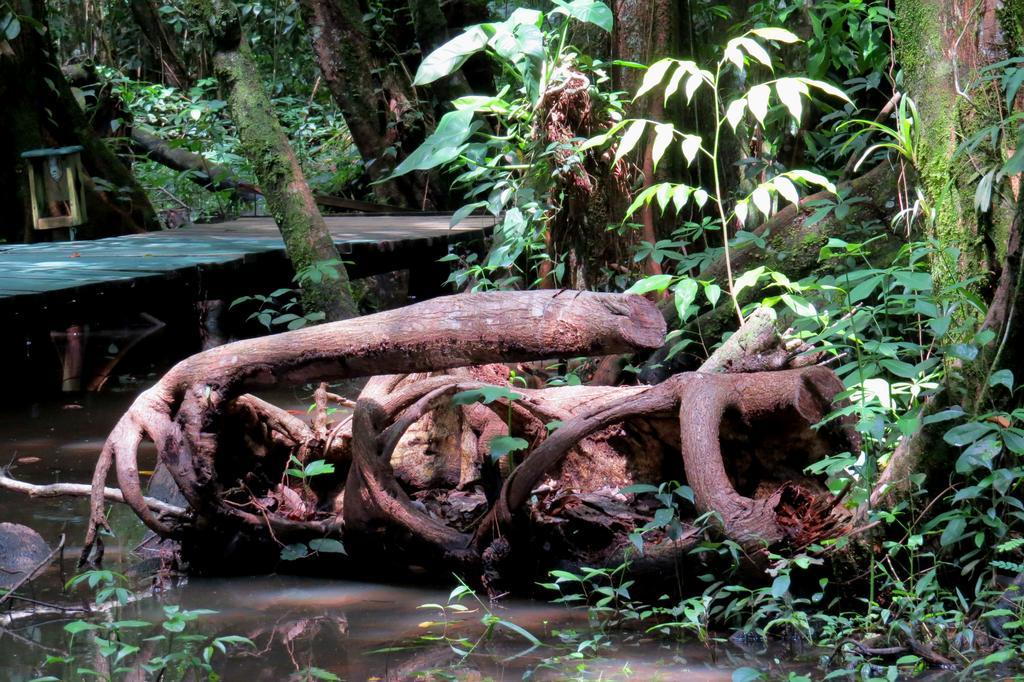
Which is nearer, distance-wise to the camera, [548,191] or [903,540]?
[903,540]

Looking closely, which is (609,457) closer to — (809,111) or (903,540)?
(903,540)

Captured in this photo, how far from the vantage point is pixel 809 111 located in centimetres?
661

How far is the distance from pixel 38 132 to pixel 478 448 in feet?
24.4

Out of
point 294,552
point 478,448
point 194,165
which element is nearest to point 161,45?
point 194,165

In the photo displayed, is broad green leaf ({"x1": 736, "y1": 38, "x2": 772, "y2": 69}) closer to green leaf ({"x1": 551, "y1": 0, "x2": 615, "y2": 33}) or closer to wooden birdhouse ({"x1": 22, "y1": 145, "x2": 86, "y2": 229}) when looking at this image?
green leaf ({"x1": 551, "y1": 0, "x2": 615, "y2": 33})

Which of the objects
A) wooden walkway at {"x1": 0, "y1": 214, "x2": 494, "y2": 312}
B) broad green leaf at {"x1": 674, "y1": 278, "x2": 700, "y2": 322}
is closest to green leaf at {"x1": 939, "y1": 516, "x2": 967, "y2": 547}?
broad green leaf at {"x1": 674, "y1": 278, "x2": 700, "y2": 322}

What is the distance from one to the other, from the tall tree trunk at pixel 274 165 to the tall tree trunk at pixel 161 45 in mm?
6863

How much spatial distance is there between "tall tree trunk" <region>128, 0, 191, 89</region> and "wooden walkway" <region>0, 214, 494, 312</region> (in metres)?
4.48

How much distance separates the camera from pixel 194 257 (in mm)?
7277

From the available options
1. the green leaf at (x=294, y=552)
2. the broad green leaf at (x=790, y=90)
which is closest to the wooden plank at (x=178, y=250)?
the green leaf at (x=294, y=552)

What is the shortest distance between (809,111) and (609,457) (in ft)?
11.7

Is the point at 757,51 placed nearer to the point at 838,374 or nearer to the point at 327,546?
the point at 838,374

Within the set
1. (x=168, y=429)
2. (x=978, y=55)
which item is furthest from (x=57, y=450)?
(x=978, y=55)

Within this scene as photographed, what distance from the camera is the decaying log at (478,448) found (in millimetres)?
3301
